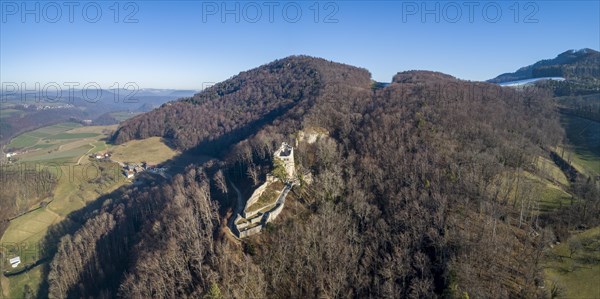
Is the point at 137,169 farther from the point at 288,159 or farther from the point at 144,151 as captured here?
the point at 288,159

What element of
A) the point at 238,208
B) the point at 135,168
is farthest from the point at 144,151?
the point at 238,208

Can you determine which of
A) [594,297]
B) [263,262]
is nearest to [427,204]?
[594,297]

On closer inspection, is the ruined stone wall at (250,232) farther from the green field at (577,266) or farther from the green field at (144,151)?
the green field at (144,151)

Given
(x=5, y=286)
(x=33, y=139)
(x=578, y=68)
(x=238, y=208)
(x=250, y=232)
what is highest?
(x=578, y=68)

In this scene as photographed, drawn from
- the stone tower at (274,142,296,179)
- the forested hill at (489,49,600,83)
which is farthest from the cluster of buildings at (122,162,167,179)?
the forested hill at (489,49,600,83)

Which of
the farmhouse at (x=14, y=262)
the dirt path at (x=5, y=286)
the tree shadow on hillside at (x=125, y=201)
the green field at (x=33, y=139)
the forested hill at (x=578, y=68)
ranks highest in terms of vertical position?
the forested hill at (x=578, y=68)

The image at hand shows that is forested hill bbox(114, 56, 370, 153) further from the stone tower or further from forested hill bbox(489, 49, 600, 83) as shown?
forested hill bbox(489, 49, 600, 83)

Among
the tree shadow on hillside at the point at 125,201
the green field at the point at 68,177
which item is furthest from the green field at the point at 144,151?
the tree shadow on hillside at the point at 125,201
